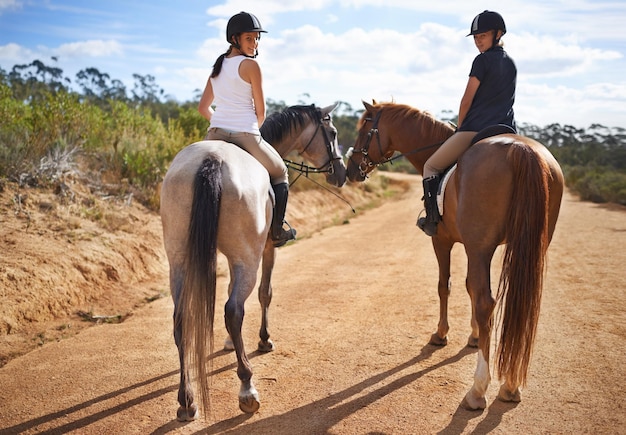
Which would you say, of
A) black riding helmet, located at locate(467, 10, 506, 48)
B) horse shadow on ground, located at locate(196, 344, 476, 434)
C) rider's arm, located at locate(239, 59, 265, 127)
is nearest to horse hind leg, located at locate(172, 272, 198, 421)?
horse shadow on ground, located at locate(196, 344, 476, 434)

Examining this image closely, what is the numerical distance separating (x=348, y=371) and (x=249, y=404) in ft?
4.06

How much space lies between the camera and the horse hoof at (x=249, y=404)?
4.09m

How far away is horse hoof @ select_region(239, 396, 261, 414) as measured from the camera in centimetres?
409

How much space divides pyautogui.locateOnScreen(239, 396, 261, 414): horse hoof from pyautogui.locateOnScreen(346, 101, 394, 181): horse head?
3248mm

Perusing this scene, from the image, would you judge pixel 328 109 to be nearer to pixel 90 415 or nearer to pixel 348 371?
pixel 348 371

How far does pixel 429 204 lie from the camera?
5.27m

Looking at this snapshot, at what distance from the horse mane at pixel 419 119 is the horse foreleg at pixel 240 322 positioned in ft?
9.47

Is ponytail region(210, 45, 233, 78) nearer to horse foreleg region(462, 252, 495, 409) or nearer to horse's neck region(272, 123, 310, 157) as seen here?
horse's neck region(272, 123, 310, 157)

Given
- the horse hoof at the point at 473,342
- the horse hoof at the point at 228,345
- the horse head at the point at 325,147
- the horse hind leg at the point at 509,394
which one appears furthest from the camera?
the horse head at the point at 325,147

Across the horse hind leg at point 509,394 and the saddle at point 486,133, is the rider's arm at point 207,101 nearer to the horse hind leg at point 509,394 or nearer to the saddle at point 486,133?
the saddle at point 486,133

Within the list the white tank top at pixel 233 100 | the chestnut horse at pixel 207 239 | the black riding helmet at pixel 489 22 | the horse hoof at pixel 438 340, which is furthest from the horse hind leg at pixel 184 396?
the black riding helmet at pixel 489 22

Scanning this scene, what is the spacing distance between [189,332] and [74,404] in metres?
1.50

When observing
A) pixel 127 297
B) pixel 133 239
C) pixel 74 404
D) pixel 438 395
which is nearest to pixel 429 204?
pixel 438 395

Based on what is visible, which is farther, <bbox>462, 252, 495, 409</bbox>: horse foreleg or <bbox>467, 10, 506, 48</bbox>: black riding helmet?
<bbox>467, 10, 506, 48</bbox>: black riding helmet
